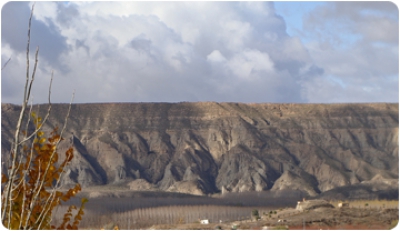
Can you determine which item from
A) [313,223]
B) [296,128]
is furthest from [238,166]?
[313,223]

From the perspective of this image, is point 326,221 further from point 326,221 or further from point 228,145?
point 228,145

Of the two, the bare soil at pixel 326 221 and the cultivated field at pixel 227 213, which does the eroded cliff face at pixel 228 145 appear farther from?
the bare soil at pixel 326 221

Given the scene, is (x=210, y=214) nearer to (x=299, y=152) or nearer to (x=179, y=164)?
(x=179, y=164)

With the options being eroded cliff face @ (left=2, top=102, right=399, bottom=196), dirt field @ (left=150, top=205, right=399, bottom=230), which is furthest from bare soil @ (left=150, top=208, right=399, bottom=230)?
eroded cliff face @ (left=2, top=102, right=399, bottom=196)

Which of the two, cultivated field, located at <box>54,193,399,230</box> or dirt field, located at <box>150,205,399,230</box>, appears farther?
cultivated field, located at <box>54,193,399,230</box>

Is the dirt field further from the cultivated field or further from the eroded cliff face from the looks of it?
the eroded cliff face

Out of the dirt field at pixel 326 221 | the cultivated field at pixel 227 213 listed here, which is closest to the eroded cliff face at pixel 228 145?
the cultivated field at pixel 227 213

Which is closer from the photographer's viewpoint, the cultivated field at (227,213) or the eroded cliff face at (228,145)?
the cultivated field at (227,213)

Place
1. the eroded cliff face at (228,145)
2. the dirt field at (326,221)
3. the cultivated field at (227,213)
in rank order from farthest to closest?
1. the eroded cliff face at (228,145)
2. the cultivated field at (227,213)
3. the dirt field at (326,221)

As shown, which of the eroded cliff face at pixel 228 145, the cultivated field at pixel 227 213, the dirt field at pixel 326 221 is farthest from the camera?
the eroded cliff face at pixel 228 145
